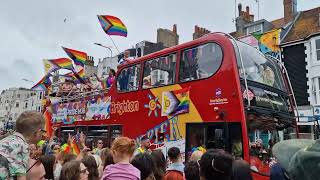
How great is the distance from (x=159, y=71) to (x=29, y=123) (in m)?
6.14

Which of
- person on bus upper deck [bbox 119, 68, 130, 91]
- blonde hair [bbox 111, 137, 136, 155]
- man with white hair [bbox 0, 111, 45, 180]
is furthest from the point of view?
person on bus upper deck [bbox 119, 68, 130, 91]

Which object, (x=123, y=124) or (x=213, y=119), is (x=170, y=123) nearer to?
(x=213, y=119)

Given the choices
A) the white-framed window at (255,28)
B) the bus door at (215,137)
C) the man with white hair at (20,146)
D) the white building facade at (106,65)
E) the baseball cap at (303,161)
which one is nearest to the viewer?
the baseball cap at (303,161)

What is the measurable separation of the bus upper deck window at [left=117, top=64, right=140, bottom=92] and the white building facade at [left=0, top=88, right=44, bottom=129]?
60030mm

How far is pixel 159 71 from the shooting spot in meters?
9.16

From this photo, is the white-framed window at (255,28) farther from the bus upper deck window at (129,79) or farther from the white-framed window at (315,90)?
the bus upper deck window at (129,79)

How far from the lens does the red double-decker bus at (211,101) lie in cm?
684

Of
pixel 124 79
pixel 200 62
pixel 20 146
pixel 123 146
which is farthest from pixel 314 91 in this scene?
pixel 20 146

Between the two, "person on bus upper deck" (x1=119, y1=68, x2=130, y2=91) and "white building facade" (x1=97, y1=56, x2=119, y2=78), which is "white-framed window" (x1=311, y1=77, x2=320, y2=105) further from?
"white building facade" (x1=97, y1=56, x2=119, y2=78)

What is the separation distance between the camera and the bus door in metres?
6.65

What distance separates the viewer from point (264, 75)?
816cm

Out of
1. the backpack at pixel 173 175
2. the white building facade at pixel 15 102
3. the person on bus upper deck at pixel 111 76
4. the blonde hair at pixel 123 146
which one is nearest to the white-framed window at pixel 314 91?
the person on bus upper deck at pixel 111 76

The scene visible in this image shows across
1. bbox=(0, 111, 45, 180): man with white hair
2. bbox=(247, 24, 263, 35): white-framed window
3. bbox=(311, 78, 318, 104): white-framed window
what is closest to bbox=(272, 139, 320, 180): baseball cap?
bbox=(0, 111, 45, 180): man with white hair

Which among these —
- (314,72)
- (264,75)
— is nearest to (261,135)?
(264,75)
